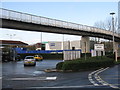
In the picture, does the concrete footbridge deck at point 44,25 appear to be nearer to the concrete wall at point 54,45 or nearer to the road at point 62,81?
the road at point 62,81

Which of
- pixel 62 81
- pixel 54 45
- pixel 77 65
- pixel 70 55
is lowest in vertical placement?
pixel 62 81

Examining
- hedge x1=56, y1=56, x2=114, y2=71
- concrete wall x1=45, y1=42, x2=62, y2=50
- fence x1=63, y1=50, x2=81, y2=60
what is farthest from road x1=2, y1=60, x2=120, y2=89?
concrete wall x1=45, y1=42, x2=62, y2=50

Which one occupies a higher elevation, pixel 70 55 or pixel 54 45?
pixel 54 45

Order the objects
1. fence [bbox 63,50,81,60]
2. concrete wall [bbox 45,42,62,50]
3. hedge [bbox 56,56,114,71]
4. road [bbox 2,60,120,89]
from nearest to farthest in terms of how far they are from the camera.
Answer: road [bbox 2,60,120,89] → hedge [bbox 56,56,114,71] → fence [bbox 63,50,81,60] → concrete wall [bbox 45,42,62,50]

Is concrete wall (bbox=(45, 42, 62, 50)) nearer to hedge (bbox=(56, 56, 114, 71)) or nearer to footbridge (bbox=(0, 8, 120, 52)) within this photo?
footbridge (bbox=(0, 8, 120, 52))

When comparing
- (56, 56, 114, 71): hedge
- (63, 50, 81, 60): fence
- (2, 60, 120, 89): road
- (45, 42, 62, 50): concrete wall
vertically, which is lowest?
(2, 60, 120, 89): road

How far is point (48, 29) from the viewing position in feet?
144

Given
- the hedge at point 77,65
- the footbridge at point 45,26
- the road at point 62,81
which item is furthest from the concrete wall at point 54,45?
the road at point 62,81

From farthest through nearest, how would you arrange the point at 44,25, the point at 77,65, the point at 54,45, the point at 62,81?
the point at 54,45, the point at 44,25, the point at 77,65, the point at 62,81

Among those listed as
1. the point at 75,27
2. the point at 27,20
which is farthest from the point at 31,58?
the point at 75,27

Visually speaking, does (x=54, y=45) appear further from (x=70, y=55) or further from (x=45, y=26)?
(x=70, y=55)

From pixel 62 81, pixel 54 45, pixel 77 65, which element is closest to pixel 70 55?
pixel 77 65

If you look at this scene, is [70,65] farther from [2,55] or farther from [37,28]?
[2,55]

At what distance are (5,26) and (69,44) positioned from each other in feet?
259
